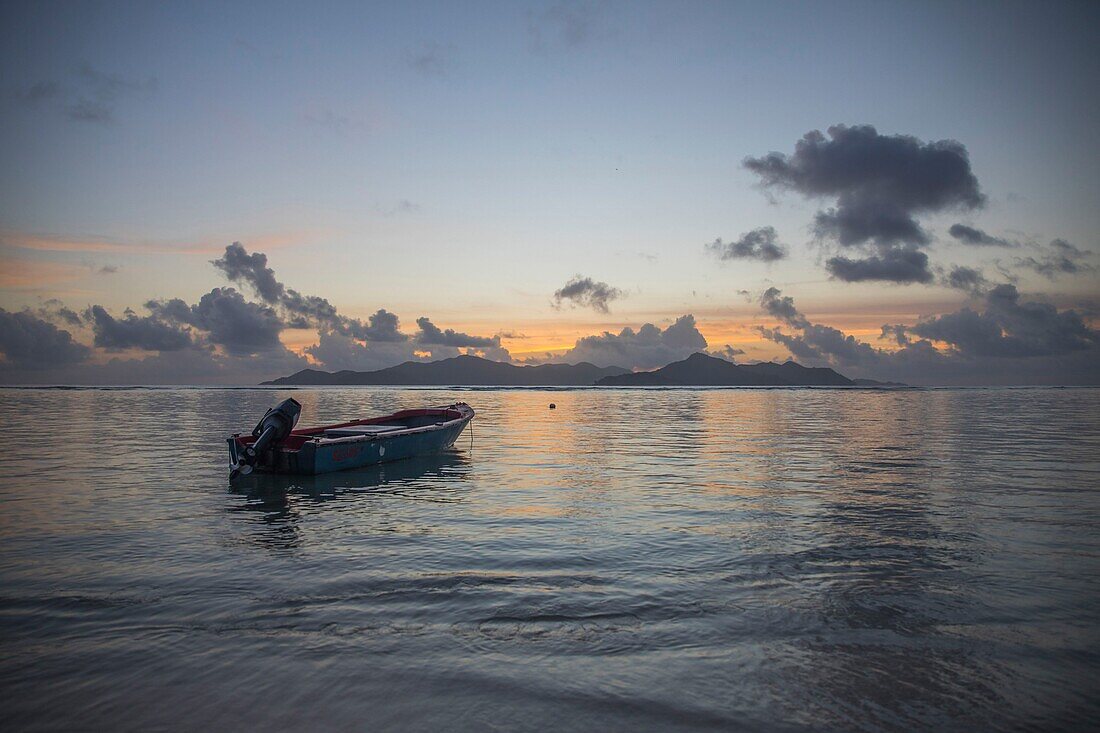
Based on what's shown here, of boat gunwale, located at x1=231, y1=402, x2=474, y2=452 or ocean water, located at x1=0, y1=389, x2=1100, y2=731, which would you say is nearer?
ocean water, located at x1=0, y1=389, x2=1100, y2=731

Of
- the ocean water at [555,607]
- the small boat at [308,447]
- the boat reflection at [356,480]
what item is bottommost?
the boat reflection at [356,480]

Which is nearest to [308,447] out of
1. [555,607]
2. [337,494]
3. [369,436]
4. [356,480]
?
[356,480]

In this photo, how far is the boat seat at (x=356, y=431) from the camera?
2873cm

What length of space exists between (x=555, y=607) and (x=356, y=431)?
2295 cm

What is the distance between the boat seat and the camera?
28.7 meters

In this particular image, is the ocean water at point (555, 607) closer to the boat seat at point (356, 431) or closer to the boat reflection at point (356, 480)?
the boat reflection at point (356, 480)

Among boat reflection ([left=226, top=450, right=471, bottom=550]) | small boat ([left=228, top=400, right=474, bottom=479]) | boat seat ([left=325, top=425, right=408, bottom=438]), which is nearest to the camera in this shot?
boat reflection ([left=226, top=450, right=471, bottom=550])

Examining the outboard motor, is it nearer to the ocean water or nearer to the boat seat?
the ocean water

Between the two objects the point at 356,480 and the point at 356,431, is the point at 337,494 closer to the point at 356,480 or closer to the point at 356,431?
the point at 356,480

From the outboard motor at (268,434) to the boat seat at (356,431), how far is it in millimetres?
3202

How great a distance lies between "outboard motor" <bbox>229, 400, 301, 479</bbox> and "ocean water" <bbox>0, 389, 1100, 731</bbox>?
1385 millimetres

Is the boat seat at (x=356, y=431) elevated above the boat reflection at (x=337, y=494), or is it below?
above

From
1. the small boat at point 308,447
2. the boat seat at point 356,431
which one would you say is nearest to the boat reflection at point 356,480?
the small boat at point 308,447

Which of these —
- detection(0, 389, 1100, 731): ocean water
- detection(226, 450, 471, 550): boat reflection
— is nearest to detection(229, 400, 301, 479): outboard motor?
detection(226, 450, 471, 550): boat reflection
